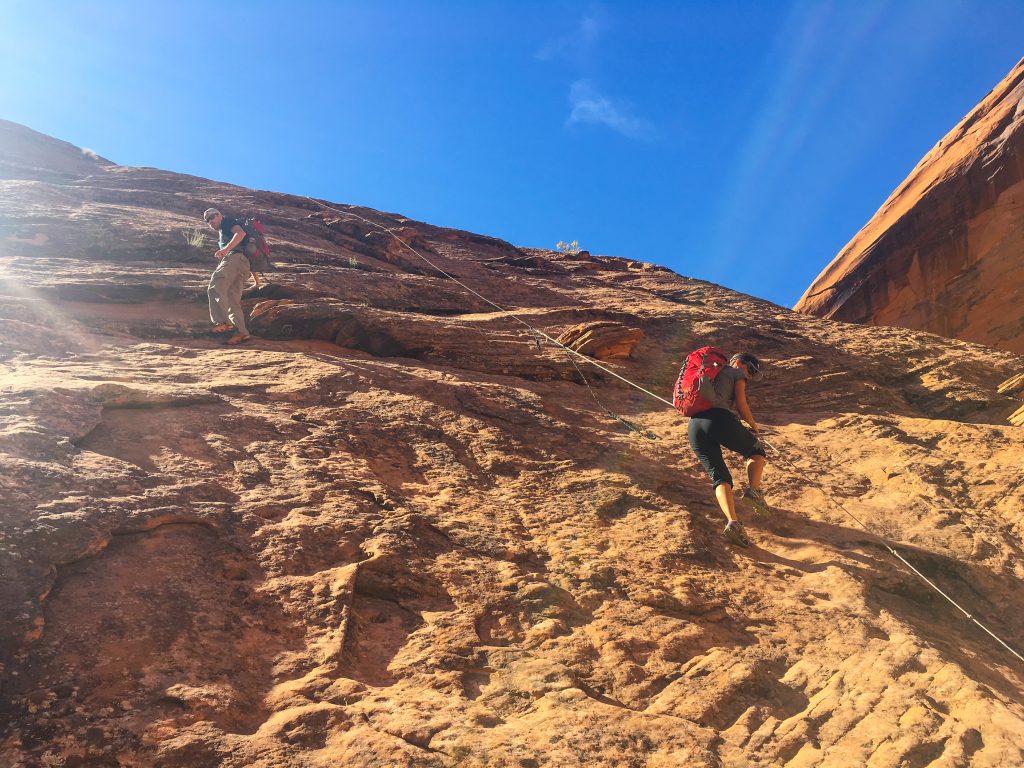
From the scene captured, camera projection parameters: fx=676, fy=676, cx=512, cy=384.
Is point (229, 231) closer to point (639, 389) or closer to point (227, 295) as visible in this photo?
point (227, 295)

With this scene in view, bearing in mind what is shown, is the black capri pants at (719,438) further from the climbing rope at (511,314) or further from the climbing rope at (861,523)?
the climbing rope at (511,314)

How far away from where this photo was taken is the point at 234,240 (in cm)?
938

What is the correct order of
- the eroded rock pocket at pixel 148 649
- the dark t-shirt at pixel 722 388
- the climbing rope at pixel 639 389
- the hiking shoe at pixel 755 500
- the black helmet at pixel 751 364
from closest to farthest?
the eroded rock pocket at pixel 148 649
the climbing rope at pixel 639 389
the hiking shoe at pixel 755 500
the dark t-shirt at pixel 722 388
the black helmet at pixel 751 364

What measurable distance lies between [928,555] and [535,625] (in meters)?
3.51

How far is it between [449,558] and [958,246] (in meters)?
20.8

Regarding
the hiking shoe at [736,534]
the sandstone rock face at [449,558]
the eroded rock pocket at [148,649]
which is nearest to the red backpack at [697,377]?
the sandstone rock face at [449,558]

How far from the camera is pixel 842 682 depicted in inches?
148

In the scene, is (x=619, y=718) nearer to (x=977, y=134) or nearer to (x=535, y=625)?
(x=535, y=625)

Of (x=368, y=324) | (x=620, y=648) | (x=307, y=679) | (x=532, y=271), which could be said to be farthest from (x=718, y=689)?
(x=532, y=271)

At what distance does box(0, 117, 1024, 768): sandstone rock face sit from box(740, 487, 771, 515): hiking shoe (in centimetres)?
20

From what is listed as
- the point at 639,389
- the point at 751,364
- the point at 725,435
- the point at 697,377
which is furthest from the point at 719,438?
the point at 639,389

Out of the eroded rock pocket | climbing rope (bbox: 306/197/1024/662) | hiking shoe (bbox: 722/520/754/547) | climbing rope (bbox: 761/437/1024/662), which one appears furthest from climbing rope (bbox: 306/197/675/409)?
the eroded rock pocket

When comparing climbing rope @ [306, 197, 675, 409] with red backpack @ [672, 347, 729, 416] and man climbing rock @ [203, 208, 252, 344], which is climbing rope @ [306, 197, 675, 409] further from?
man climbing rock @ [203, 208, 252, 344]

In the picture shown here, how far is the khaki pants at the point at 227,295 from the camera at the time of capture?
29.2 ft
